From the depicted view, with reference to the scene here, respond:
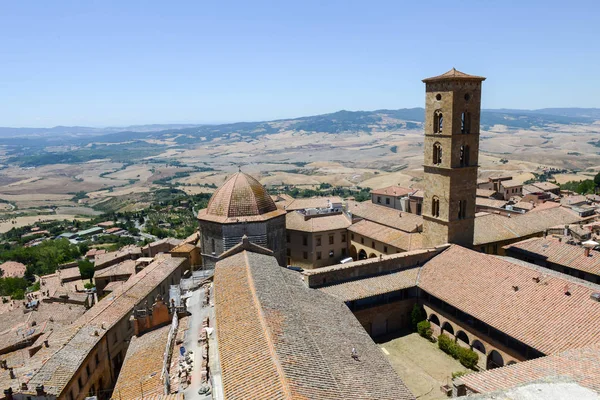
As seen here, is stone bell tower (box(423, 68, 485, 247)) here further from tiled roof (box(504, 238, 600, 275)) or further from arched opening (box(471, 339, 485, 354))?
arched opening (box(471, 339, 485, 354))

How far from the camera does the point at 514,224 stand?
44875mm

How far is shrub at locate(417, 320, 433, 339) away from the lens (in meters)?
30.5

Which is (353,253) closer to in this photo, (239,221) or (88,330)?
(239,221)

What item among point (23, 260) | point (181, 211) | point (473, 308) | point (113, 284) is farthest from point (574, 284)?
point (181, 211)

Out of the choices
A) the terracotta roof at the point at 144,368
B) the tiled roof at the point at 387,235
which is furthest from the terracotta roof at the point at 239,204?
the tiled roof at the point at 387,235

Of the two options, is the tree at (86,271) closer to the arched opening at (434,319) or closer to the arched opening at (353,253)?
the arched opening at (353,253)

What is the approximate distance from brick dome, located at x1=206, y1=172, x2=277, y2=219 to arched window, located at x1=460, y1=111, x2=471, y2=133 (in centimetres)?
1670

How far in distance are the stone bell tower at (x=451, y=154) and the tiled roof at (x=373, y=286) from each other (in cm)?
522

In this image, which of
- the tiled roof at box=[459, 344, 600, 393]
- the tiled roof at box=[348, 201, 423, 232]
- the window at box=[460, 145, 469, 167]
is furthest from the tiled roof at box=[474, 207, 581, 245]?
the tiled roof at box=[459, 344, 600, 393]

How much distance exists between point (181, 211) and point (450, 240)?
324 feet

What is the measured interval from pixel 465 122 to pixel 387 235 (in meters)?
14.7

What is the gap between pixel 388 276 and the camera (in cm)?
3278

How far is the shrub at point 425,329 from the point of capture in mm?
30516

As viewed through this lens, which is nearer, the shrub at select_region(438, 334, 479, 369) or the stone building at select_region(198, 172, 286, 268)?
the shrub at select_region(438, 334, 479, 369)
